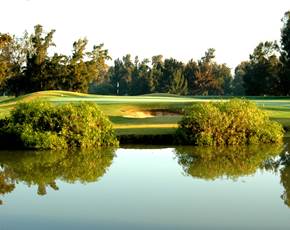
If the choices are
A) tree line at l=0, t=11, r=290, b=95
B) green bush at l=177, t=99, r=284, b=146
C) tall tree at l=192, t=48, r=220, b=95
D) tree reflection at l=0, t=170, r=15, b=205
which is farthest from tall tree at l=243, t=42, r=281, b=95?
tree reflection at l=0, t=170, r=15, b=205

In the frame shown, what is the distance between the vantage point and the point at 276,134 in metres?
26.7

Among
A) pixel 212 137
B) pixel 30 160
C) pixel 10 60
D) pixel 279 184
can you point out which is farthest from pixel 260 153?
pixel 10 60

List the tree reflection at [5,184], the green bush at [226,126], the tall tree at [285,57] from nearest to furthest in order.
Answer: the tree reflection at [5,184] < the green bush at [226,126] < the tall tree at [285,57]

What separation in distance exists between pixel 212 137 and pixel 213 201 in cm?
1343

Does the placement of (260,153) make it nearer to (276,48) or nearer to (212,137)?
(212,137)

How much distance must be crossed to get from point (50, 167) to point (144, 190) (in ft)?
17.8

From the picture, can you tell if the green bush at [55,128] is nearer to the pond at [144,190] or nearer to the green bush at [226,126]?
the pond at [144,190]

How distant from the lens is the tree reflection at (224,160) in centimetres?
1706

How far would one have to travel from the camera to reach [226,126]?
25.9 m

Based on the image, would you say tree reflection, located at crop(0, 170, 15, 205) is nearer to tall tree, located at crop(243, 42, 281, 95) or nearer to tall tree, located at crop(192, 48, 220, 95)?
tall tree, located at crop(243, 42, 281, 95)

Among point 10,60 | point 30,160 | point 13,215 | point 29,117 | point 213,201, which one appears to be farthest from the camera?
point 10,60

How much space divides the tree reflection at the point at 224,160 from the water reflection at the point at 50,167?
286 cm

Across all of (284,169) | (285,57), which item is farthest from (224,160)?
(285,57)

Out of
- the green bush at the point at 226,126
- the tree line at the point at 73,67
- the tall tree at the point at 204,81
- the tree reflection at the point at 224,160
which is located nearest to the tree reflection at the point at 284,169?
the tree reflection at the point at 224,160
